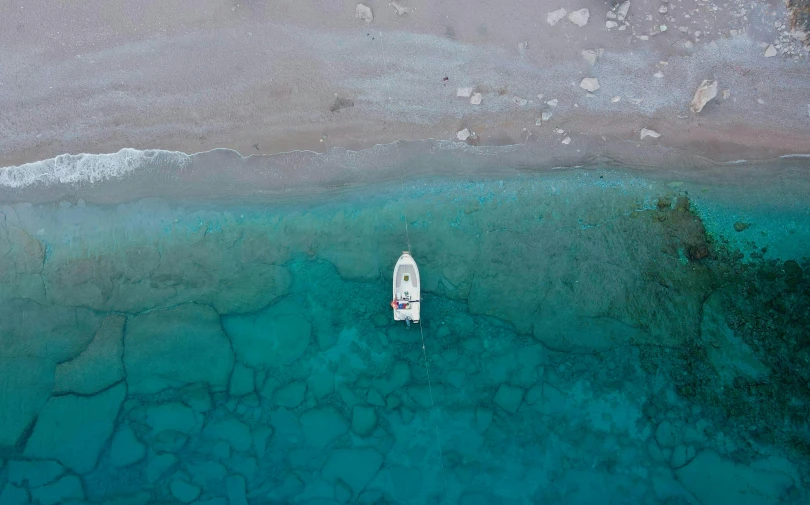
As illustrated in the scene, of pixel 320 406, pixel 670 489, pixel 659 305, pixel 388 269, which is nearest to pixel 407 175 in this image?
pixel 388 269

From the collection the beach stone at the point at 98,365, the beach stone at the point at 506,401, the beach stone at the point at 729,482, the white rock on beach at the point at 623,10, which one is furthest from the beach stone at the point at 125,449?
the white rock on beach at the point at 623,10

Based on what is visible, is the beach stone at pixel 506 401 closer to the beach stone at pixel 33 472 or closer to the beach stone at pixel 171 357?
the beach stone at pixel 171 357

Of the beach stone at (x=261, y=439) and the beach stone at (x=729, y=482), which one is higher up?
the beach stone at (x=261, y=439)

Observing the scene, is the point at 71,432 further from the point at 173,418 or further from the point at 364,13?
the point at 364,13

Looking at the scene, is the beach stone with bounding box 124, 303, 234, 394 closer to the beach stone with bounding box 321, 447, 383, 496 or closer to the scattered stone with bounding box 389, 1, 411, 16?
the beach stone with bounding box 321, 447, 383, 496

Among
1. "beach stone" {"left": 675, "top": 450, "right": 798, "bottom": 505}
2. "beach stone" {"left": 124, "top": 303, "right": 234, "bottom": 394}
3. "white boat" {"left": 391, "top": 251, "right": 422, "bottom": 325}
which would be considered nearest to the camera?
"white boat" {"left": 391, "top": 251, "right": 422, "bottom": 325}

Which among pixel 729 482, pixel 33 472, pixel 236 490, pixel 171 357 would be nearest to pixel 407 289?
pixel 171 357

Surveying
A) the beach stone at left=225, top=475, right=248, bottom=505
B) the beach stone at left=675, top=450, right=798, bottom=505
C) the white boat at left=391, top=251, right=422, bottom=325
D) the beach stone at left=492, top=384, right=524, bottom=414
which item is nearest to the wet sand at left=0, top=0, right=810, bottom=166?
the white boat at left=391, top=251, right=422, bottom=325

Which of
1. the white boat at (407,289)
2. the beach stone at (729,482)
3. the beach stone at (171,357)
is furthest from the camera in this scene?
the beach stone at (171,357)
